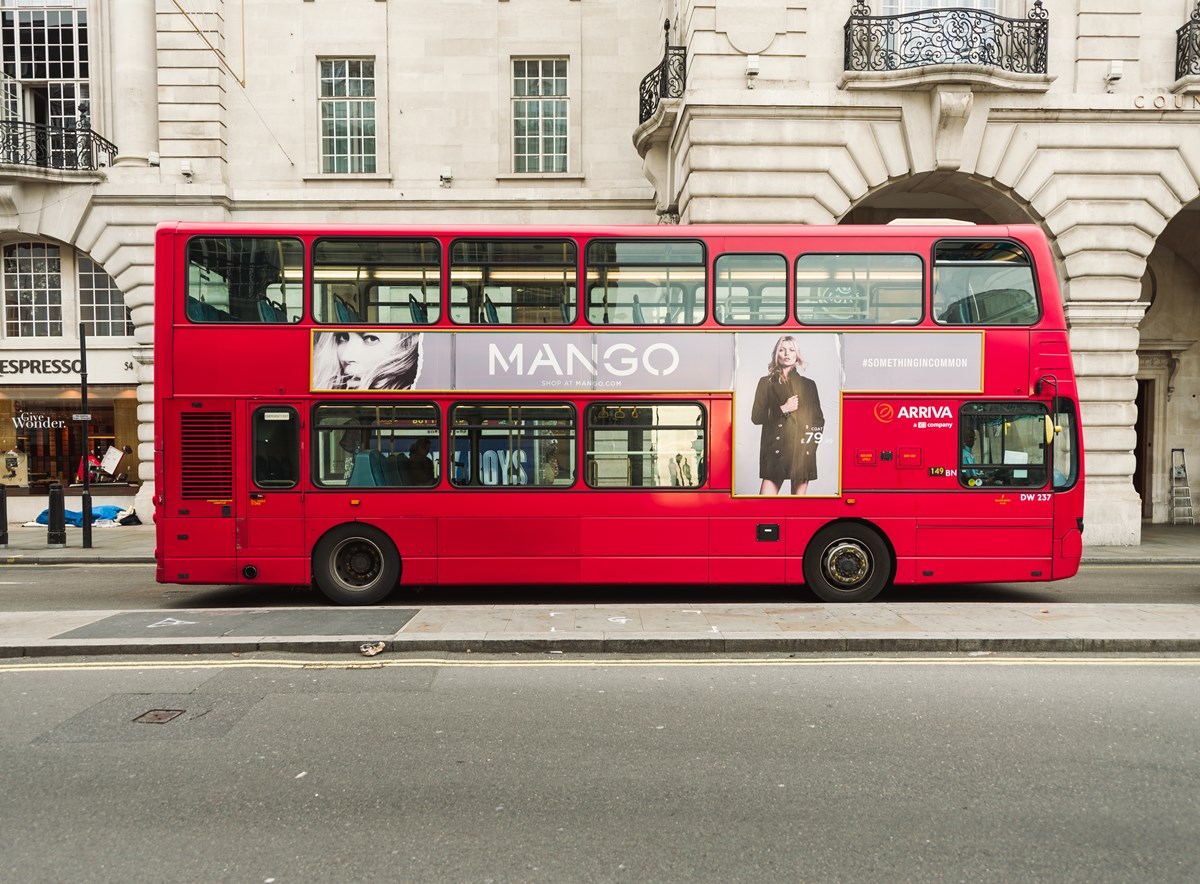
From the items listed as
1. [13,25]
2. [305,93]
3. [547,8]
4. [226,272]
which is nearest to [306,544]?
[226,272]

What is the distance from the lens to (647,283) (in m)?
8.13

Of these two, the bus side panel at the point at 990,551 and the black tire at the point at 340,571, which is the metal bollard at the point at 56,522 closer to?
the black tire at the point at 340,571

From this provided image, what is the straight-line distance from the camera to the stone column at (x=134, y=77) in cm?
1597

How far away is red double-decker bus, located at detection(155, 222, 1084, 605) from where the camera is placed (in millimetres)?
8039

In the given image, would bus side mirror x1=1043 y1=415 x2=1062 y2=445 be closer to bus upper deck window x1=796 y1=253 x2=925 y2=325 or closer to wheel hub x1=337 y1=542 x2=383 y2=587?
bus upper deck window x1=796 y1=253 x2=925 y2=325

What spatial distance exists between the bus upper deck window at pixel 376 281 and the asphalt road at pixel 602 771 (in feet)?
12.4

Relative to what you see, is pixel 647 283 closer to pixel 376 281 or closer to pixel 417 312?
pixel 417 312

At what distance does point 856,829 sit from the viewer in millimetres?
3465

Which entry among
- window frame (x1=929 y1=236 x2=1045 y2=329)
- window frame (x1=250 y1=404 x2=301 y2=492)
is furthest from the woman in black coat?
window frame (x1=250 y1=404 x2=301 y2=492)

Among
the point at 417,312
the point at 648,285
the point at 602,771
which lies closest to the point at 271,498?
the point at 417,312

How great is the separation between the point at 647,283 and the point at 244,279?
4.38 meters

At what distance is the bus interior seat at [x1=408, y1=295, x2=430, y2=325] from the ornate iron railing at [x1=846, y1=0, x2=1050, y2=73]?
32.5ft

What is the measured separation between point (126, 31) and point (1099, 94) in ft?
64.8

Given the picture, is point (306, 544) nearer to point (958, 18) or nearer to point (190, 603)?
point (190, 603)
